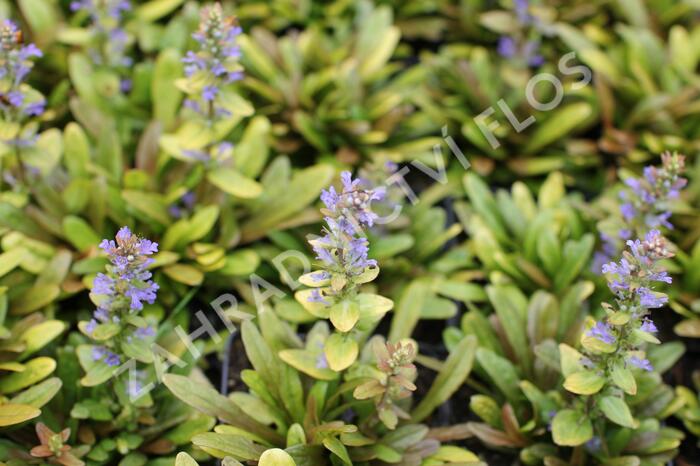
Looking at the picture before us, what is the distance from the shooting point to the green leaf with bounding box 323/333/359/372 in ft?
9.29

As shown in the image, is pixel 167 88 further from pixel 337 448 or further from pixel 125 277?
pixel 337 448

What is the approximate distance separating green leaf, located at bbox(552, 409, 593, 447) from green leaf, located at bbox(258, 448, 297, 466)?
104 cm

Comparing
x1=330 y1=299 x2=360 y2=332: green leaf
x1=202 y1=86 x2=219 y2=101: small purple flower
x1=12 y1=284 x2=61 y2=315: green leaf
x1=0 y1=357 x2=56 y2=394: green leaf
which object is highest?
x1=202 y1=86 x2=219 y2=101: small purple flower

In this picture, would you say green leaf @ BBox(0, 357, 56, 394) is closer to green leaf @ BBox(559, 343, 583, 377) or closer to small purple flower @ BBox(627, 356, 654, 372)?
green leaf @ BBox(559, 343, 583, 377)

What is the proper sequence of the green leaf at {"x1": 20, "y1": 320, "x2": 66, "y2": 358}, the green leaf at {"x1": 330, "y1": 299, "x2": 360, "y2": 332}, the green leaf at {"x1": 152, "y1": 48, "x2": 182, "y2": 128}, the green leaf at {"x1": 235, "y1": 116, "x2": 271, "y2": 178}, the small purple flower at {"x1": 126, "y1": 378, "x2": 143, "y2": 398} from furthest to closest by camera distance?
1. the green leaf at {"x1": 152, "y1": 48, "x2": 182, "y2": 128}
2. the green leaf at {"x1": 235, "y1": 116, "x2": 271, "y2": 178}
3. the green leaf at {"x1": 20, "y1": 320, "x2": 66, "y2": 358}
4. the small purple flower at {"x1": 126, "y1": 378, "x2": 143, "y2": 398}
5. the green leaf at {"x1": 330, "y1": 299, "x2": 360, "y2": 332}

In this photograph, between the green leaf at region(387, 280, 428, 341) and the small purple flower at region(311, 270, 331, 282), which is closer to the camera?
the small purple flower at region(311, 270, 331, 282)

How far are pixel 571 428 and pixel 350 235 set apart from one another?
1.23 meters

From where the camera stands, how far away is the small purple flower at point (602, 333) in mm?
2773

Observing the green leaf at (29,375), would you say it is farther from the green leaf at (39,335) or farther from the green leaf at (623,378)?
the green leaf at (623,378)

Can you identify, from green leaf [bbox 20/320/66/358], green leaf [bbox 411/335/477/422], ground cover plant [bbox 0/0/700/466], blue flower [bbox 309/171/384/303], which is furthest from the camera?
green leaf [bbox 411/335/477/422]

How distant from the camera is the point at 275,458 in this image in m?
2.77

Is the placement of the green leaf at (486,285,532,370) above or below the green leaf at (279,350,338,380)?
below

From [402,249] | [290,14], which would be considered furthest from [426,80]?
[402,249]

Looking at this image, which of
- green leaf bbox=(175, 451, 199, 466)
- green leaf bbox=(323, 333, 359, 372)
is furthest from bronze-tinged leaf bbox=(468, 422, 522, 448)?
green leaf bbox=(175, 451, 199, 466)
